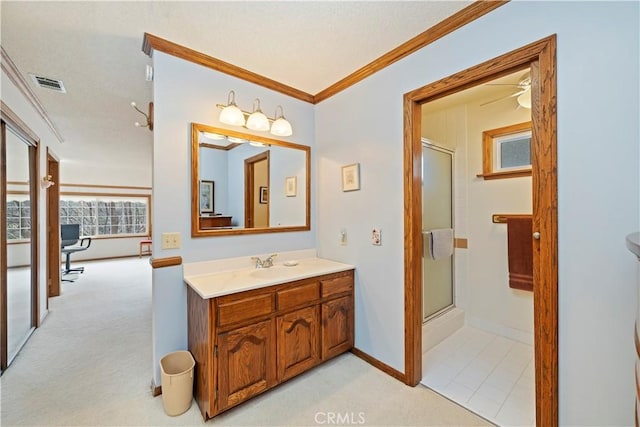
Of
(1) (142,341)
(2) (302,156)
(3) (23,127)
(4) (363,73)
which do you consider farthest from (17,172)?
(4) (363,73)

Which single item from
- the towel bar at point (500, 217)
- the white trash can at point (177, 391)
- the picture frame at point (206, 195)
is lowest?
the white trash can at point (177, 391)

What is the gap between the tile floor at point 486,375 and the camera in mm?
1688

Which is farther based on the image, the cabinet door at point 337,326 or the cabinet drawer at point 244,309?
the cabinet door at point 337,326

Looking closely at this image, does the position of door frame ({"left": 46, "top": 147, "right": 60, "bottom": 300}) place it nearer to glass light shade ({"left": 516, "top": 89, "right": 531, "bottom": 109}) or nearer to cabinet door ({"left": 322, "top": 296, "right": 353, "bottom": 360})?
cabinet door ({"left": 322, "top": 296, "right": 353, "bottom": 360})

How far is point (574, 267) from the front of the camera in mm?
1285

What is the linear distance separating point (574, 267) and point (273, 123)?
7.14 feet

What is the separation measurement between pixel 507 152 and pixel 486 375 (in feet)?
6.64

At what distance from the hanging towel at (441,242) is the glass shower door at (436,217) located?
0.05 metres

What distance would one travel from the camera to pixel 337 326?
7.25 ft

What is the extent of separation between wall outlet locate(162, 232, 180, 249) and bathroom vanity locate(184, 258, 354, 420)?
273 mm

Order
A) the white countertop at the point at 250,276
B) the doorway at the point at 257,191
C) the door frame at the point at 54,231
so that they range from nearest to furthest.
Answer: the white countertop at the point at 250,276, the doorway at the point at 257,191, the door frame at the point at 54,231

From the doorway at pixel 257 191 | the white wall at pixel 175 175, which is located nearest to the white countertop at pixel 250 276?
the white wall at pixel 175 175

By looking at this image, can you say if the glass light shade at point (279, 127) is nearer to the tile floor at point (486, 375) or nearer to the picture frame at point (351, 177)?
the picture frame at point (351, 177)

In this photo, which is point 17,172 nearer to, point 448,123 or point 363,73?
point 363,73
